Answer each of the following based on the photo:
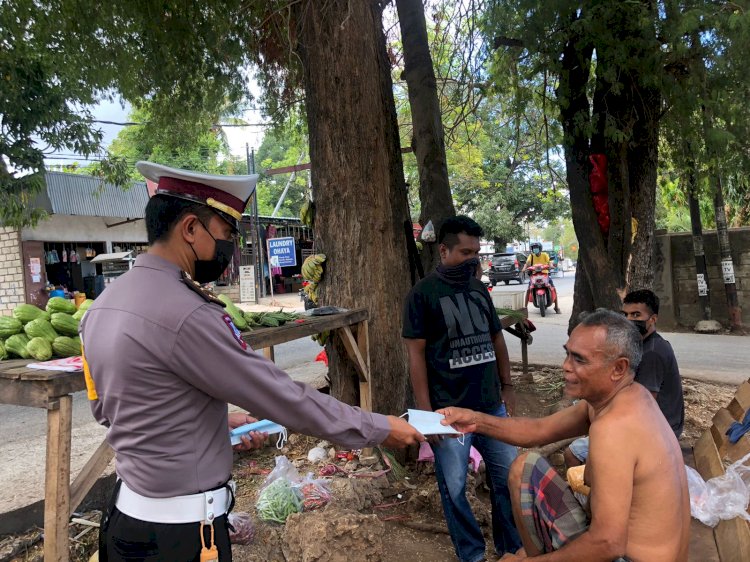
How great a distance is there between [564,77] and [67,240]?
1505 cm

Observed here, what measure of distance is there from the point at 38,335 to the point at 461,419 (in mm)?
2204

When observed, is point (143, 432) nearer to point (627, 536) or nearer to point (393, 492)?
point (627, 536)

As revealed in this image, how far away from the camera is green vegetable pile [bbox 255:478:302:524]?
3.26 m

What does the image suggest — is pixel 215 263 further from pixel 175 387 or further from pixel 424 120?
pixel 424 120

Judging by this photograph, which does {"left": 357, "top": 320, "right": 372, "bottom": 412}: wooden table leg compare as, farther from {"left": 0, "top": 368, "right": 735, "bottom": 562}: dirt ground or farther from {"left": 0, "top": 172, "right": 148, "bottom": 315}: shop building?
{"left": 0, "top": 172, "right": 148, "bottom": 315}: shop building

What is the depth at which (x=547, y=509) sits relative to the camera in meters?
2.09

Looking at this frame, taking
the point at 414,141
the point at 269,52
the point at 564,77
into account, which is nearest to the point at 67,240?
the point at 269,52

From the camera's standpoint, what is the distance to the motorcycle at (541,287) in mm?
13547

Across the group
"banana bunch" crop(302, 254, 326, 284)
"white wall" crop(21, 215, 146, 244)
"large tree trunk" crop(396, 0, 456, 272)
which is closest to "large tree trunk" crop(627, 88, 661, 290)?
"large tree trunk" crop(396, 0, 456, 272)

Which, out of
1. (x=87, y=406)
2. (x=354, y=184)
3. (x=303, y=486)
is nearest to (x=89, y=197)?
(x=87, y=406)

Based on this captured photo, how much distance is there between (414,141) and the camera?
5.89m

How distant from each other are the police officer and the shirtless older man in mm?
911

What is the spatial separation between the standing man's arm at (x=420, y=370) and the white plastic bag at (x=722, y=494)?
64.3 inches

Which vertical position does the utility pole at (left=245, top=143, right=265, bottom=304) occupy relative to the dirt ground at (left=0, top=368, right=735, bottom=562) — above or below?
above
